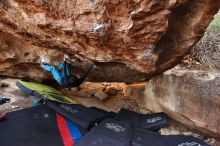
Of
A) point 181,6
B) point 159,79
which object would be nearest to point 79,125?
point 159,79

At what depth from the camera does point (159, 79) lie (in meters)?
2.45

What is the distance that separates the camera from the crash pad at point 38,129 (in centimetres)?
200

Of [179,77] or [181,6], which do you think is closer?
[181,6]

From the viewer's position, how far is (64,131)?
2.16 m

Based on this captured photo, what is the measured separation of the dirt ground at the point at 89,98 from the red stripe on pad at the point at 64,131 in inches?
18.8

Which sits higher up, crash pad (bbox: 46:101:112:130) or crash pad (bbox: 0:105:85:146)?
crash pad (bbox: 46:101:112:130)

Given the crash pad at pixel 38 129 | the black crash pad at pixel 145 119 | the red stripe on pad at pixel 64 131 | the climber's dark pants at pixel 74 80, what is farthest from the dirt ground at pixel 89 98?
the red stripe on pad at pixel 64 131

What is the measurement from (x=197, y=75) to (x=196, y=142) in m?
0.53

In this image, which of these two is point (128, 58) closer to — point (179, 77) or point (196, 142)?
point (179, 77)

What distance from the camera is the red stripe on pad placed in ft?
6.69

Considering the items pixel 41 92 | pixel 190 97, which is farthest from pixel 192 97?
pixel 41 92

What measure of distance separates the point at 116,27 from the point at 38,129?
3.05 ft

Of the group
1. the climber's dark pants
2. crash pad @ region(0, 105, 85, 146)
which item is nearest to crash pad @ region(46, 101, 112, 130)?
crash pad @ region(0, 105, 85, 146)

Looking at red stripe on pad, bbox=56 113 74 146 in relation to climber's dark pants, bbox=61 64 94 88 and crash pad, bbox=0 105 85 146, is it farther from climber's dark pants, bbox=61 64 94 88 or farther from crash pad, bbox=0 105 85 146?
climber's dark pants, bbox=61 64 94 88
